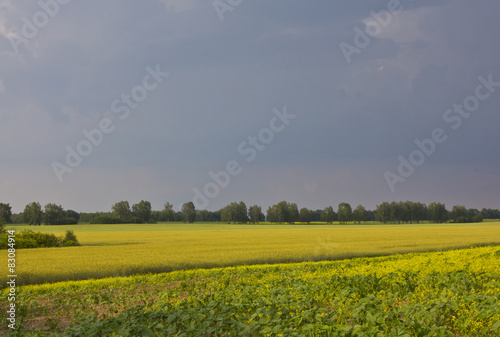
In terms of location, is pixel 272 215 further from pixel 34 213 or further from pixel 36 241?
pixel 36 241

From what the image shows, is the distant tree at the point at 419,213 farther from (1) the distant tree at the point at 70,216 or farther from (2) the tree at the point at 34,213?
(2) the tree at the point at 34,213

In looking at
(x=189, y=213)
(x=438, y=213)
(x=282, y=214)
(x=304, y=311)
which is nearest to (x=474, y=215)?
(x=438, y=213)

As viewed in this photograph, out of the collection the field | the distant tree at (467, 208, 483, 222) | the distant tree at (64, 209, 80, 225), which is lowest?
the distant tree at (467, 208, 483, 222)

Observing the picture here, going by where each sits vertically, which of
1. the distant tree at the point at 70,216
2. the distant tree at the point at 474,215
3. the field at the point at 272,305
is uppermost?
the field at the point at 272,305

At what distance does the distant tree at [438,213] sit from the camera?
176 m

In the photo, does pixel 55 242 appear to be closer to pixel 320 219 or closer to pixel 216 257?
pixel 216 257

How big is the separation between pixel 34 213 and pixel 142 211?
42.2 m

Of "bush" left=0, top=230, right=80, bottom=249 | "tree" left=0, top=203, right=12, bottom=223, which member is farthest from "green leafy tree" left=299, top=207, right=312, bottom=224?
"bush" left=0, top=230, right=80, bottom=249

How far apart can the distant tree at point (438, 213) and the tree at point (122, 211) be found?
481 feet

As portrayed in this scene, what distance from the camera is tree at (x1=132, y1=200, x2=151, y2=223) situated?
14962cm

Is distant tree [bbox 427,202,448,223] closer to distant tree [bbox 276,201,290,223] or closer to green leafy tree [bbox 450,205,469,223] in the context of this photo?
green leafy tree [bbox 450,205,469,223]

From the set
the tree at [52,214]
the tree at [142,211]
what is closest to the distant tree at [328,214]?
the tree at [142,211]

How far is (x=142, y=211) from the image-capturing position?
14988 cm

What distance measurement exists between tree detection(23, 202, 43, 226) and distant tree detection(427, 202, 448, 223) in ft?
571
